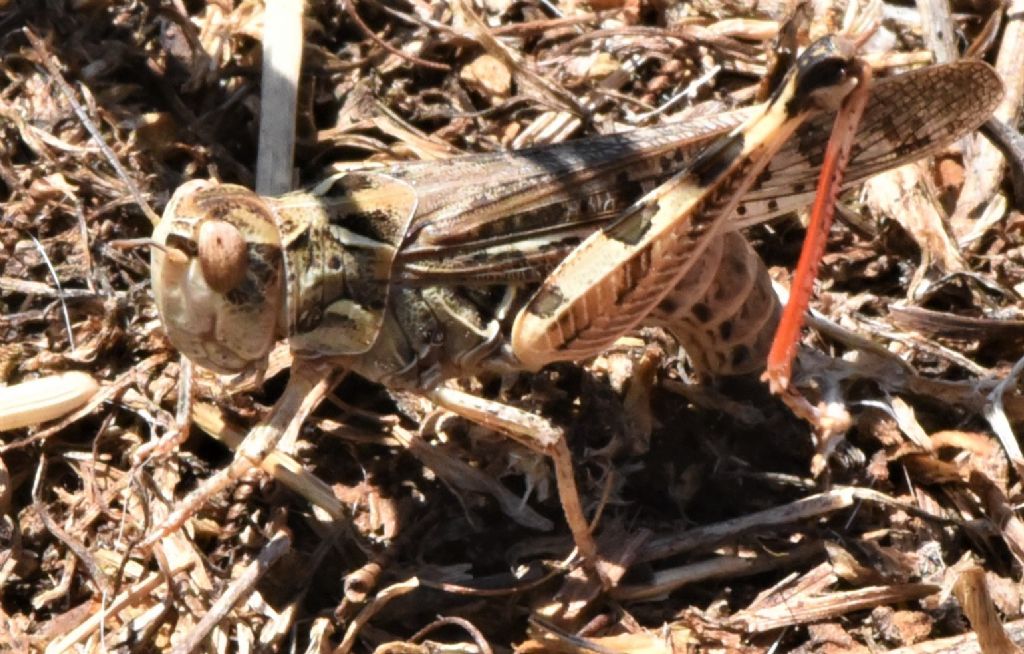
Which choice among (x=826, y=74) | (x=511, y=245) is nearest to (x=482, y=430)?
(x=511, y=245)

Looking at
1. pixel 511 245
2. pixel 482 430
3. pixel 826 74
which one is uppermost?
pixel 826 74

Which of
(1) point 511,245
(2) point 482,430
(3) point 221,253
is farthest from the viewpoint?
(2) point 482,430

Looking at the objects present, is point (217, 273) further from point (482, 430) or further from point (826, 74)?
point (826, 74)

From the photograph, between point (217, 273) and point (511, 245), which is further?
point (511, 245)

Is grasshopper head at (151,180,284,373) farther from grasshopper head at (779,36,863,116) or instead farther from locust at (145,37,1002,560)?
grasshopper head at (779,36,863,116)

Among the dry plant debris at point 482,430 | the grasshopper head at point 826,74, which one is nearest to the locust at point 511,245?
the grasshopper head at point 826,74
